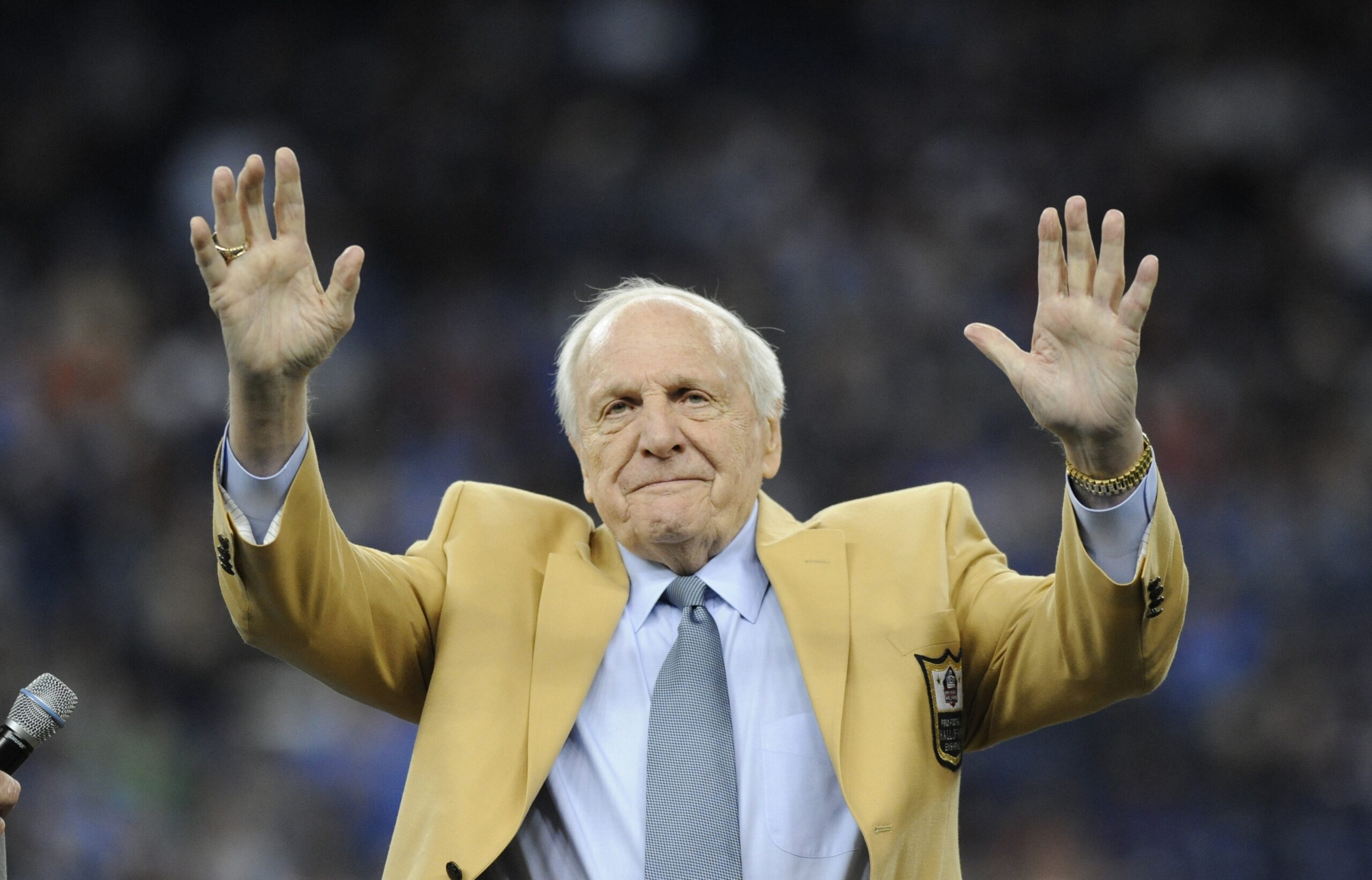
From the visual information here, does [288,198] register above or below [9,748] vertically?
above

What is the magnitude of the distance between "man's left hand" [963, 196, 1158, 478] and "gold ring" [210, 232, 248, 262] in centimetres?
142

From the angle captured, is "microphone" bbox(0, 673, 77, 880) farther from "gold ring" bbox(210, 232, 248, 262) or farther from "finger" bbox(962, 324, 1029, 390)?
"finger" bbox(962, 324, 1029, 390)

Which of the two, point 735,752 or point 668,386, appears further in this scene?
point 668,386

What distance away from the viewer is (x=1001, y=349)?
2727 mm

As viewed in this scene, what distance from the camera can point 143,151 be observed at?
8492 mm

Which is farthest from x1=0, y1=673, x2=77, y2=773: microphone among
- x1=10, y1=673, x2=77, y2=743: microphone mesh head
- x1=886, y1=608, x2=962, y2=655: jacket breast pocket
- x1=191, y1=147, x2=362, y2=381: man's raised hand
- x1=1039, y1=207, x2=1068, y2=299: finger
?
x1=1039, y1=207, x2=1068, y2=299: finger

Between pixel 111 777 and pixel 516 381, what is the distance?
285 cm

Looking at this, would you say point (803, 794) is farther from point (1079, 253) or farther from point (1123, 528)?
point (1079, 253)

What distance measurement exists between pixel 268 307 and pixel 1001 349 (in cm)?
136

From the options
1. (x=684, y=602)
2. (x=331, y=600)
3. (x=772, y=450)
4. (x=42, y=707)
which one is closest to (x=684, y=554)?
(x=684, y=602)

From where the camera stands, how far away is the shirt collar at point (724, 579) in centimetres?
310

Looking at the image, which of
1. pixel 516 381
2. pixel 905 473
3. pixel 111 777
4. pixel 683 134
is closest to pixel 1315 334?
pixel 905 473

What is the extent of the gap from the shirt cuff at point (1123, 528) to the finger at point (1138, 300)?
0.87ft

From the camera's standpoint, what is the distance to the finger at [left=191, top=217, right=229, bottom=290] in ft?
8.18
